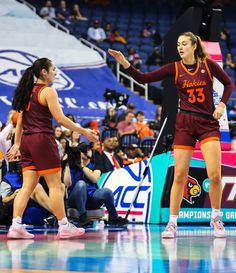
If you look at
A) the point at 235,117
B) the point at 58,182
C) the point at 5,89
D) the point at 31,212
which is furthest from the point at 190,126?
the point at 5,89

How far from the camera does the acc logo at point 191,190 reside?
1040cm

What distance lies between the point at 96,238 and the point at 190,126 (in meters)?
1.46

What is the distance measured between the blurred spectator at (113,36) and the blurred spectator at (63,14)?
126cm

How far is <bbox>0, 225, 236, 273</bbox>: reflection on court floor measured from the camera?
5304mm

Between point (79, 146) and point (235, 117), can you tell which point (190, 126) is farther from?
point (235, 117)

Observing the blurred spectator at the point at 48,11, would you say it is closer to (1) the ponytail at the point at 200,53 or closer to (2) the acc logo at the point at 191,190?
(2) the acc logo at the point at 191,190

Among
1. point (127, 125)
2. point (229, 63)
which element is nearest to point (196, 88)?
point (127, 125)

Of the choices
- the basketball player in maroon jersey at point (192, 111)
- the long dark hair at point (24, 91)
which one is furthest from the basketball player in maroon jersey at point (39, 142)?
the basketball player in maroon jersey at point (192, 111)

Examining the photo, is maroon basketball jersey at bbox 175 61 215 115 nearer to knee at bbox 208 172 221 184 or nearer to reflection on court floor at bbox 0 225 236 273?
knee at bbox 208 172 221 184

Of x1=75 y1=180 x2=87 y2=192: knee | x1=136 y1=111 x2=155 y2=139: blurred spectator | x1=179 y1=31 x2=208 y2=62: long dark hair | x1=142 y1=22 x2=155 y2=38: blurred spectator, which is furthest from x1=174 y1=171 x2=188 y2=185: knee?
x1=142 y1=22 x2=155 y2=38: blurred spectator

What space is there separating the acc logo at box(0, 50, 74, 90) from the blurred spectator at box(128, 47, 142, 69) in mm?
2953

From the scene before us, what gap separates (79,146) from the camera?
33.0ft

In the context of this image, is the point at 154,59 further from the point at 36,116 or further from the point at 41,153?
the point at 41,153

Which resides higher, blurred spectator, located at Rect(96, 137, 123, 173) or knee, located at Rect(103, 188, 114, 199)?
blurred spectator, located at Rect(96, 137, 123, 173)
